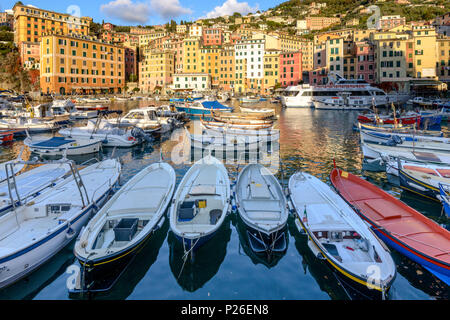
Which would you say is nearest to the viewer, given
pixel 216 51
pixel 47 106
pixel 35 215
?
pixel 35 215

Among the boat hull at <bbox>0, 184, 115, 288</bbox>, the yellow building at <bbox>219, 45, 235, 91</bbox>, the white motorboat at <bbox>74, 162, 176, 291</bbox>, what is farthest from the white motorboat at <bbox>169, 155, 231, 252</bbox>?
the yellow building at <bbox>219, 45, 235, 91</bbox>

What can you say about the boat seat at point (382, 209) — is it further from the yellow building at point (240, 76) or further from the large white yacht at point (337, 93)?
the yellow building at point (240, 76)

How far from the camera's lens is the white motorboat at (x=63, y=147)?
849 inches

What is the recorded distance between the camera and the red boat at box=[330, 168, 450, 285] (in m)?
7.63

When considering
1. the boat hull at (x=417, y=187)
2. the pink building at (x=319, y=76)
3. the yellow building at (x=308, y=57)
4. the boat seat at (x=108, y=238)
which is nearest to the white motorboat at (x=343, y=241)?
the boat hull at (x=417, y=187)

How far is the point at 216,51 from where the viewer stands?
9894cm

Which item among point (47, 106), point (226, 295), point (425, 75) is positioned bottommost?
point (226, 295)

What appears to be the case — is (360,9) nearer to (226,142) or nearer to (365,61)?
(365,61)

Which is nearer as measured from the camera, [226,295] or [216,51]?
[226,295]

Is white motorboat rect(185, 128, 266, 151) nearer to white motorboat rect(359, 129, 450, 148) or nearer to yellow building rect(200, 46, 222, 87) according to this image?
white motorboat rect(359, 129, 450, 148)

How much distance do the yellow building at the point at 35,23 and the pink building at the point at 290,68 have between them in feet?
221

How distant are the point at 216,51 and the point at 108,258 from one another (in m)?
98.9
